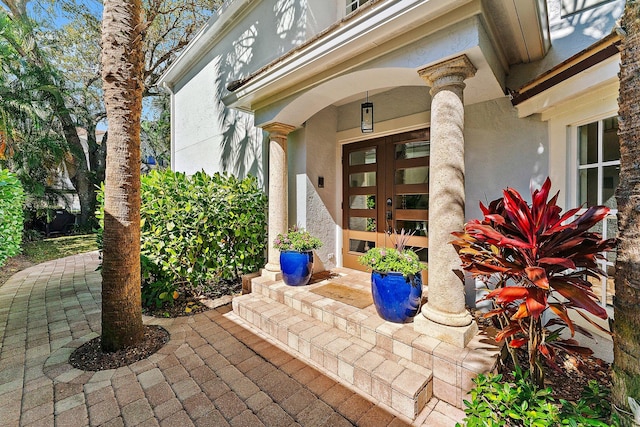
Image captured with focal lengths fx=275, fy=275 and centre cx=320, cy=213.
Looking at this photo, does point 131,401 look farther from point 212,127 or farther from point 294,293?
Answer: point 212,127

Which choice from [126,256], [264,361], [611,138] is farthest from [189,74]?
[611,138]

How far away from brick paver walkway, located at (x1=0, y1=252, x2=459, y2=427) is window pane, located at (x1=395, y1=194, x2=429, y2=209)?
9.91 feet

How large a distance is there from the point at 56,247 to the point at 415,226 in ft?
43.3

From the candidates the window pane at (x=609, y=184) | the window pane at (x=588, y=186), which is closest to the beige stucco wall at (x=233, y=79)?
the window pane at (x=588, y=186)

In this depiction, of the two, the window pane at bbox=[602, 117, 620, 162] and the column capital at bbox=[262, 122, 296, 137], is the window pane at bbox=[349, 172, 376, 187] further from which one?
the window pane at bbox=[602, 117, 620, 162]

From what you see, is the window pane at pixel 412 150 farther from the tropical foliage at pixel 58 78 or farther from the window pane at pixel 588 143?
the tropical foliage at pixel 58 78

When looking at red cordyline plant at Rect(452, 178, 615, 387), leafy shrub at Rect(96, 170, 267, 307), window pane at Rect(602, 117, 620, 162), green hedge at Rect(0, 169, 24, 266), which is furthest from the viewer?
green hedge at Rect(0, 169, 24, 266)

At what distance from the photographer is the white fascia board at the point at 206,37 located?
685cm

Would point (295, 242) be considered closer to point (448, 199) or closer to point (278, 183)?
point (278, 183)

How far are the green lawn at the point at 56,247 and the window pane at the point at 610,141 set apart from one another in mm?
12606

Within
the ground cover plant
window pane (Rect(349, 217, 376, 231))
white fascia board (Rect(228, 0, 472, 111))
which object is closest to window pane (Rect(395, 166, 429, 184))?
window pane (Rect(349, 217, 376, 231))

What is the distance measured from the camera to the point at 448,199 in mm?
2799

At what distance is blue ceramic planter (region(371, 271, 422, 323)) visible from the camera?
312cm

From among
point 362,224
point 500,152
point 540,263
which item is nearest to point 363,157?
point 362,224
